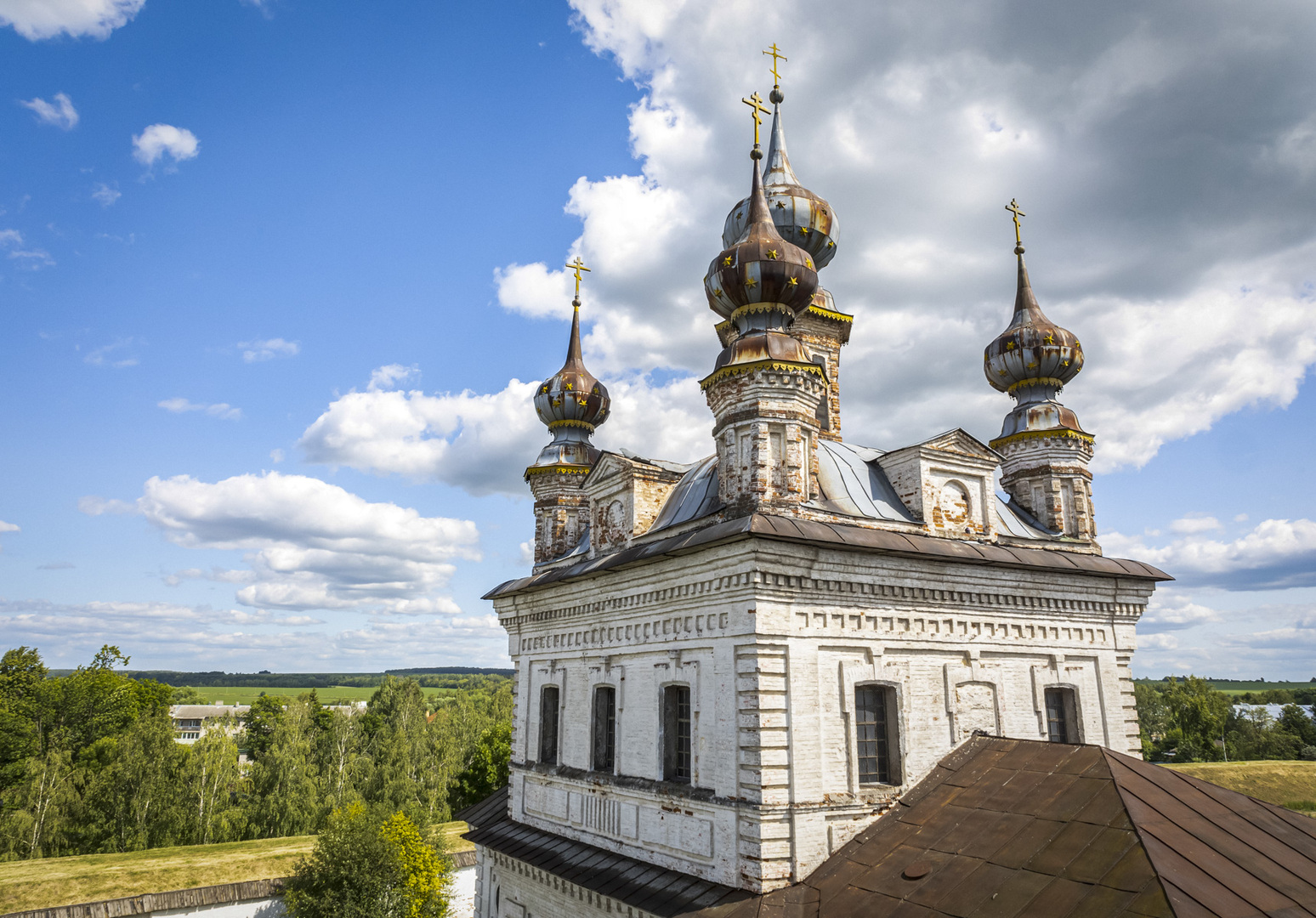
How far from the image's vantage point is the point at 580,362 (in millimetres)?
19719

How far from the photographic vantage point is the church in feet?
29.8

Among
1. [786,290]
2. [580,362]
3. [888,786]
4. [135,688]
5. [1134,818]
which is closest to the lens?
[1134,818]

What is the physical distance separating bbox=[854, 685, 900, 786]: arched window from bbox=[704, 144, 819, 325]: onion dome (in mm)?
6111

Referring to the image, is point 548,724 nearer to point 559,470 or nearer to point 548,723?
point 548,723

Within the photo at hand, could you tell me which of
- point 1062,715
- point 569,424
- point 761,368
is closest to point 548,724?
point 569,424

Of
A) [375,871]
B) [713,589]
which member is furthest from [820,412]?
[375,871]

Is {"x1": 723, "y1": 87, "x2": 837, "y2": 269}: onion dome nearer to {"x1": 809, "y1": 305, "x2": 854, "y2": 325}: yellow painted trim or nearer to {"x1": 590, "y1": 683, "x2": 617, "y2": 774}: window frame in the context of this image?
{"x1": 809, "y1": 305, "x2": 854, "y2": 325}: yellow painted trim

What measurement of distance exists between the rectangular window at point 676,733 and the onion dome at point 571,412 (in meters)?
7.64

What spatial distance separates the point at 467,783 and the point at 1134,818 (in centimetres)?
4449

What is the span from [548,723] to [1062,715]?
9.65 m

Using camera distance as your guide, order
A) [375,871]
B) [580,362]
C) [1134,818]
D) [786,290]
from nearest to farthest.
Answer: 1. [1134,818]
2. [786,290]
3. [580,362]
4. [375,871]

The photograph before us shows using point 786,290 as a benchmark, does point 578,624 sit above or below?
below

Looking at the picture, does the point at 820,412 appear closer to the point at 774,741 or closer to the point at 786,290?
the point at 786,290

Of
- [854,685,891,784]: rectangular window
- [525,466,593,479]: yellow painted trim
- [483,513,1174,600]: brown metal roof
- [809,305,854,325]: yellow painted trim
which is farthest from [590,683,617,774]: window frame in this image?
[809,305,854,325]: yellow painted trim
